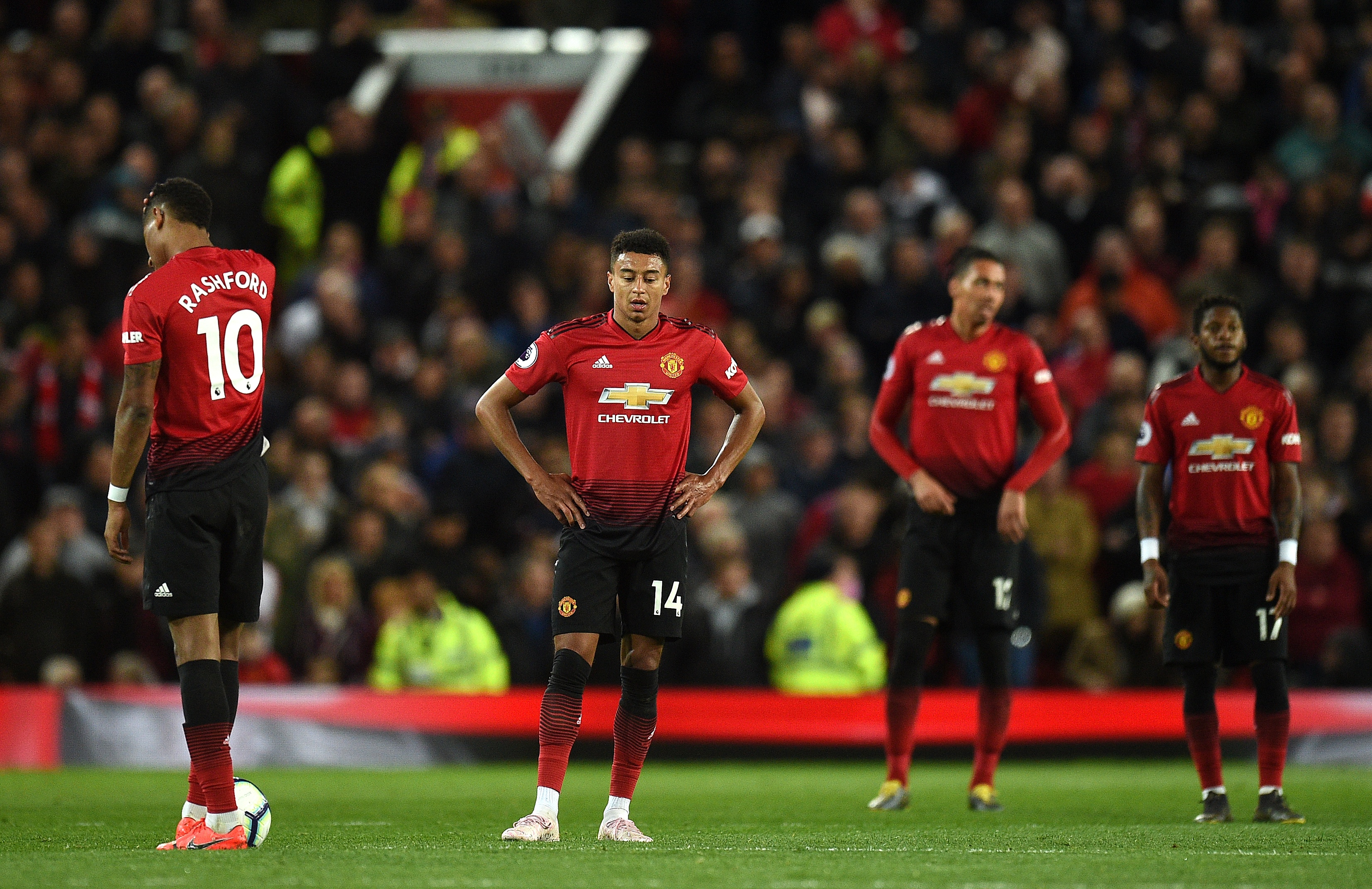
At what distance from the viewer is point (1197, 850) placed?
729cm

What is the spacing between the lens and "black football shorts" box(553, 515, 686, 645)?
7828mm

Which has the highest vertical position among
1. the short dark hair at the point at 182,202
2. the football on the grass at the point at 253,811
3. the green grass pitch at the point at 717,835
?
the short dark hair at the point at 182,202

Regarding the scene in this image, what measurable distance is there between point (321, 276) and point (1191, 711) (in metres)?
10.1

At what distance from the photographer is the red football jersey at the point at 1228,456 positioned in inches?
362

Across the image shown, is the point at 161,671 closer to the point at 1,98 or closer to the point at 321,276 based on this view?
the point at 321,276

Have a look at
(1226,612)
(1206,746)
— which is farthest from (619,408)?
(1206,746)

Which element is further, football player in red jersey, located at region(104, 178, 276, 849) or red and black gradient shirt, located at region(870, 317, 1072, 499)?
red and black gradient shirt, located at region(870, 317, 1072, 499)

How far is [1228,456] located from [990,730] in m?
1.87

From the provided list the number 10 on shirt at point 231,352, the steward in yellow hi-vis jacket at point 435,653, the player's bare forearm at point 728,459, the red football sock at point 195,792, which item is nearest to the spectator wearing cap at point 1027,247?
the steward in yellow hi-vis jacket at point 435,653

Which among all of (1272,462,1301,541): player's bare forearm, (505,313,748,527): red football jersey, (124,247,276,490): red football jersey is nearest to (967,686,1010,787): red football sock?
(1272,462,1301,541): player's bare forearm

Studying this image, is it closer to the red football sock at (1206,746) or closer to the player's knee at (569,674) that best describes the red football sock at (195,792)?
the player's knee at (569,674)

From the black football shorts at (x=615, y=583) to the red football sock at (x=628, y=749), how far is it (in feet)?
1.18

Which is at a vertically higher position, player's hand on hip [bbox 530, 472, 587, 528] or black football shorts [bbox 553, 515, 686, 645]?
player's hand on hip [bbox 530, 472, 587, 528]

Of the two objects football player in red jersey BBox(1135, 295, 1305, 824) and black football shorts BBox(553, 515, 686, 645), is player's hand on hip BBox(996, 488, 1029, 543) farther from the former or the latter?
black football shorts BBox(553, 515, 686, 645)
